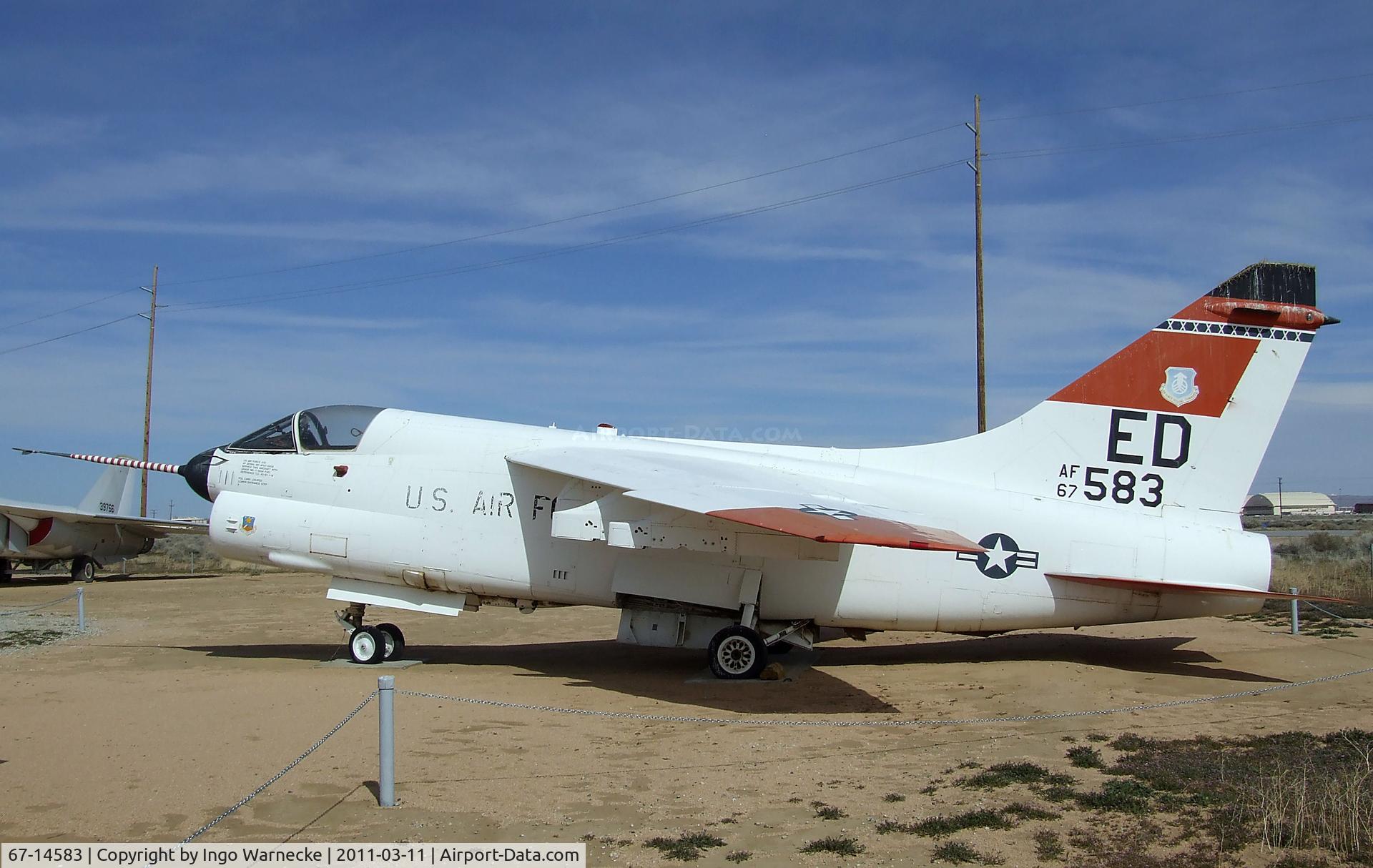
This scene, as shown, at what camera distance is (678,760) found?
7551 mm

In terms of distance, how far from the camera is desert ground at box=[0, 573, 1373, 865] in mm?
5828

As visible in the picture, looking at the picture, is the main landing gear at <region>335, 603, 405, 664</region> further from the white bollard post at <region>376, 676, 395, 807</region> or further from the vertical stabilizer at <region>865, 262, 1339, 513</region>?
the vertical stabilizer at <region>865, 262, 1339, 513</region>

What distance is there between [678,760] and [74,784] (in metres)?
4.44

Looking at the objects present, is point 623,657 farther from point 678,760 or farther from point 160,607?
point 160,607

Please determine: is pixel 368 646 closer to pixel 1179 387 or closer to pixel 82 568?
pixel 1179 387

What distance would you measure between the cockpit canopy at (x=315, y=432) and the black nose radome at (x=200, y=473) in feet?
1.14

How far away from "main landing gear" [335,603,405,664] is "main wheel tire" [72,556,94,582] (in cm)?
2310

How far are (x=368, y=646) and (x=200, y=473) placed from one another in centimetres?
360

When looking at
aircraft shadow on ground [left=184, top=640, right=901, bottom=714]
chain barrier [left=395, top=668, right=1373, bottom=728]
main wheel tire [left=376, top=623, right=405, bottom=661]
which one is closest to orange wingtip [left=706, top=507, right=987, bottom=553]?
chain barrier [left=395, top=668, right=1373, bottom=728]

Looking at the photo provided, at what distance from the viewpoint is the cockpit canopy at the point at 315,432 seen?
12.9m

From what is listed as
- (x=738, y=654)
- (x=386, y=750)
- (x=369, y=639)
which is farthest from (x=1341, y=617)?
(x=386, y=750)

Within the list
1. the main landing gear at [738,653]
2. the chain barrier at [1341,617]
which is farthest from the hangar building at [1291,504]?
the main landing gear at [738,653]

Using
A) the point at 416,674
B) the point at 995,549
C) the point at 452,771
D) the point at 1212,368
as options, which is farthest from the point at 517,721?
the point at 1212,368

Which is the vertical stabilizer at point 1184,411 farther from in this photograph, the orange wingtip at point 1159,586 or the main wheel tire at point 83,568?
the main wheel tire at point 83,568
